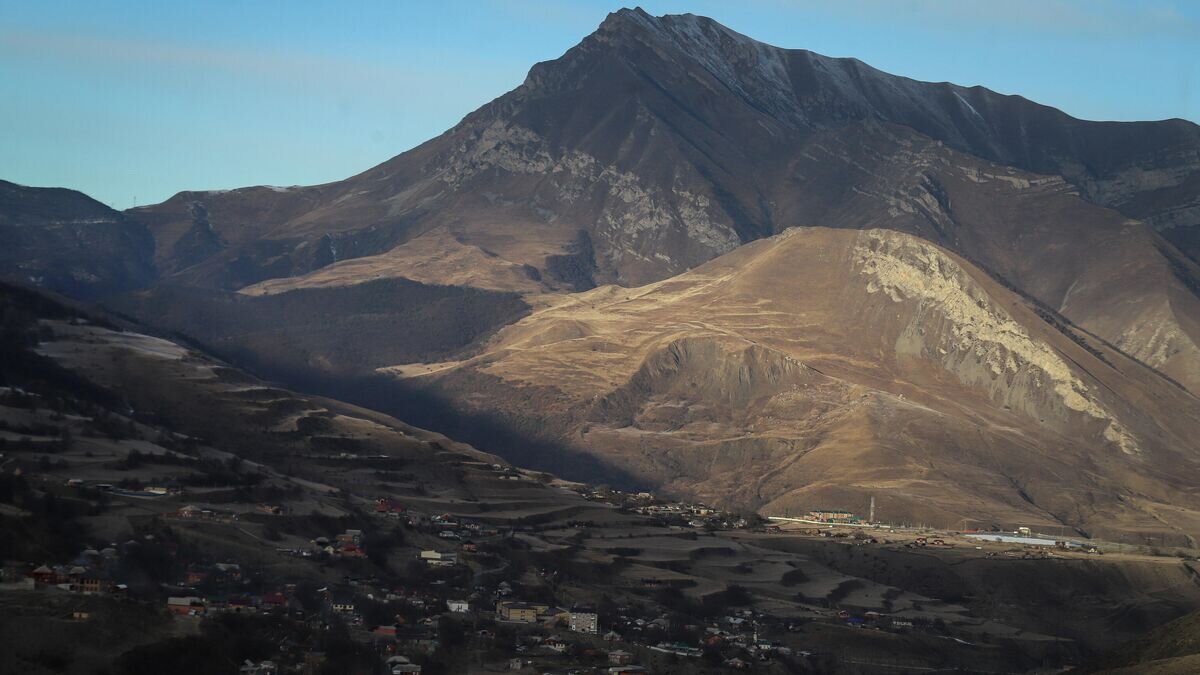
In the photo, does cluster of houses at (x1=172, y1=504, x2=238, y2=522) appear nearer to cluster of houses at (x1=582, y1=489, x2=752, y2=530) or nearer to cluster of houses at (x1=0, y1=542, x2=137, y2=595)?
cluster of houses at (x1=0, y1=542, x2=137, y2=595)

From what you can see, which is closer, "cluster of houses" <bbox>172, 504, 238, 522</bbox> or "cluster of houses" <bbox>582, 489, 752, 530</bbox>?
"cluster of houses" <bbox>172, 504, 238, 522</bbox>

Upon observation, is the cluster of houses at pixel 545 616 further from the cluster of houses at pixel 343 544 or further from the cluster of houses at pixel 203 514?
the cluster of houses at pixel 203 514

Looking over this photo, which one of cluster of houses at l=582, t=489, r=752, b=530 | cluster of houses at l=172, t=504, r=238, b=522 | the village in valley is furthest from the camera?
cluster of houses at l=582, t=489, r=752, b=530

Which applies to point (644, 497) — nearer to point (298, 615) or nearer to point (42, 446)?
point (42, 446)

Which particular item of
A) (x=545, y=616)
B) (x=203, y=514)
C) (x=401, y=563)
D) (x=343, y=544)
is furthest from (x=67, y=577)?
(x=401, y=563)

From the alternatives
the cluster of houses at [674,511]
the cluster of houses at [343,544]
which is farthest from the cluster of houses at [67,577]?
the cluster of houses at [674,511]

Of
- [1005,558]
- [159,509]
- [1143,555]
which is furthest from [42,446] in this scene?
[1143,555]

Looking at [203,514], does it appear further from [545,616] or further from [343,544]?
[545,616]

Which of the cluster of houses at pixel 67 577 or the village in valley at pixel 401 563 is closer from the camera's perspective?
the cluster of houses at pixel 67 577

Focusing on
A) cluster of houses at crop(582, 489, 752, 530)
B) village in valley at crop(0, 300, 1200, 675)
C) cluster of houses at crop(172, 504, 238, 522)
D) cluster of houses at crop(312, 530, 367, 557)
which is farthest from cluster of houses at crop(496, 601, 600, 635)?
cluster of houses at crop(582, 489, 752, 530)

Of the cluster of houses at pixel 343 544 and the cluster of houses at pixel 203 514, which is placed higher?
the cluster of houses at pixel 203 514

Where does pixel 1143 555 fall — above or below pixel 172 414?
below
